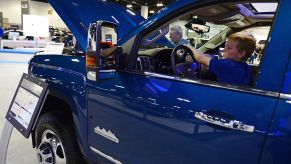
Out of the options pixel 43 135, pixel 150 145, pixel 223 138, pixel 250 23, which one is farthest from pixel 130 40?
pixel 250 23

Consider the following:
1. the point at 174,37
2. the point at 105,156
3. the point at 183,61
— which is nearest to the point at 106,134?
the point at 105,156

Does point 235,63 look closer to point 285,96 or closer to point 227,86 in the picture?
point 227,86

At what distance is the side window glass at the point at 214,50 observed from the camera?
1.66 m

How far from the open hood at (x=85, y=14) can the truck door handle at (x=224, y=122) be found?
153 cm

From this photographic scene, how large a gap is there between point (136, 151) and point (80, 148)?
0.67 meters

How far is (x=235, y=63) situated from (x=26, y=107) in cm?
169

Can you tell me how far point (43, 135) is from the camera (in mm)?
2590

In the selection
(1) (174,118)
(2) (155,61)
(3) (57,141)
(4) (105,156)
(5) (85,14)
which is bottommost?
(3) (57,141)

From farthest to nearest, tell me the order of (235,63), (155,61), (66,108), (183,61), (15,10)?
(15,10)
(66,108)
(155,61)
(183,61)
(235,63)

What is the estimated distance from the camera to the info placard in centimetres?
227

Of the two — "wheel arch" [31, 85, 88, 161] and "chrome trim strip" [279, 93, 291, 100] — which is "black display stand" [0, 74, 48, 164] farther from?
"chrome trim strip" [279, 93, 291, 100]

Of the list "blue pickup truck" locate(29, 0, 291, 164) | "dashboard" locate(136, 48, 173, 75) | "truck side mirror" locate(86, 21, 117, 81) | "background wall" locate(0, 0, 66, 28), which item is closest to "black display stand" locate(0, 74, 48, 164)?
"blue pickup truck" locate(29, 0, 291, 164)

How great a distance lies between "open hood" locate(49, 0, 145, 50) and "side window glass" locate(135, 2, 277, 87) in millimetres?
453

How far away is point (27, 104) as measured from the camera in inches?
95.2
